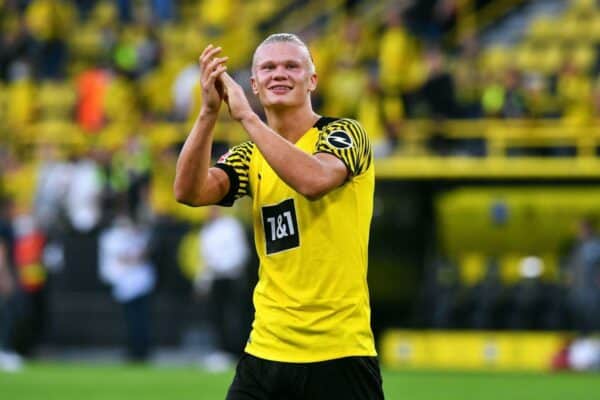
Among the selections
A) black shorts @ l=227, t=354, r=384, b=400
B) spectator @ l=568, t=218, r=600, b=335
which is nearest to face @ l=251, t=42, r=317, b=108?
black shorts @ l=227, t=354, r=384, b=400

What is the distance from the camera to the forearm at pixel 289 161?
5.75 m

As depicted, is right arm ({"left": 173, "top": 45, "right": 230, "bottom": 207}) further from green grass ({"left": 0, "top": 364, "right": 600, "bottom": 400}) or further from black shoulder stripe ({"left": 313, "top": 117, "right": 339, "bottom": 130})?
green grass ({"left": 0, "top": 364, "right": 600, "bottom": 400})

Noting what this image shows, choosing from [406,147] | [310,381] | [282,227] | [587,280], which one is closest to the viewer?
[310,381]

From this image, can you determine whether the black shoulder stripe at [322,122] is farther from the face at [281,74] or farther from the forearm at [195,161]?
the forearm at [195,161]

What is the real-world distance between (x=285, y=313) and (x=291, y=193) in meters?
0.47

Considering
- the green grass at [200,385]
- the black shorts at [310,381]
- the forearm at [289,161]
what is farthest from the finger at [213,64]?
the green grass at [200,385]

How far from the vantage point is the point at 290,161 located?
18.9 feet

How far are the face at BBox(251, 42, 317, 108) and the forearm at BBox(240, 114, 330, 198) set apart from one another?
0.29m

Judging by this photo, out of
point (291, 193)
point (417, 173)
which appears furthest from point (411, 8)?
point (291, 193)

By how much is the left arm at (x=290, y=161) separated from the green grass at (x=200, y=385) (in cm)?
857

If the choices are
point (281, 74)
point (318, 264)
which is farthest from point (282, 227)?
point (281, 74)

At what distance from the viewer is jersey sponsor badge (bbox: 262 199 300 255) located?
6.06 metres

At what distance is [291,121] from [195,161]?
42cm

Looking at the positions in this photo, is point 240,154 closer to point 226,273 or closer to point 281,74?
point 281,74
